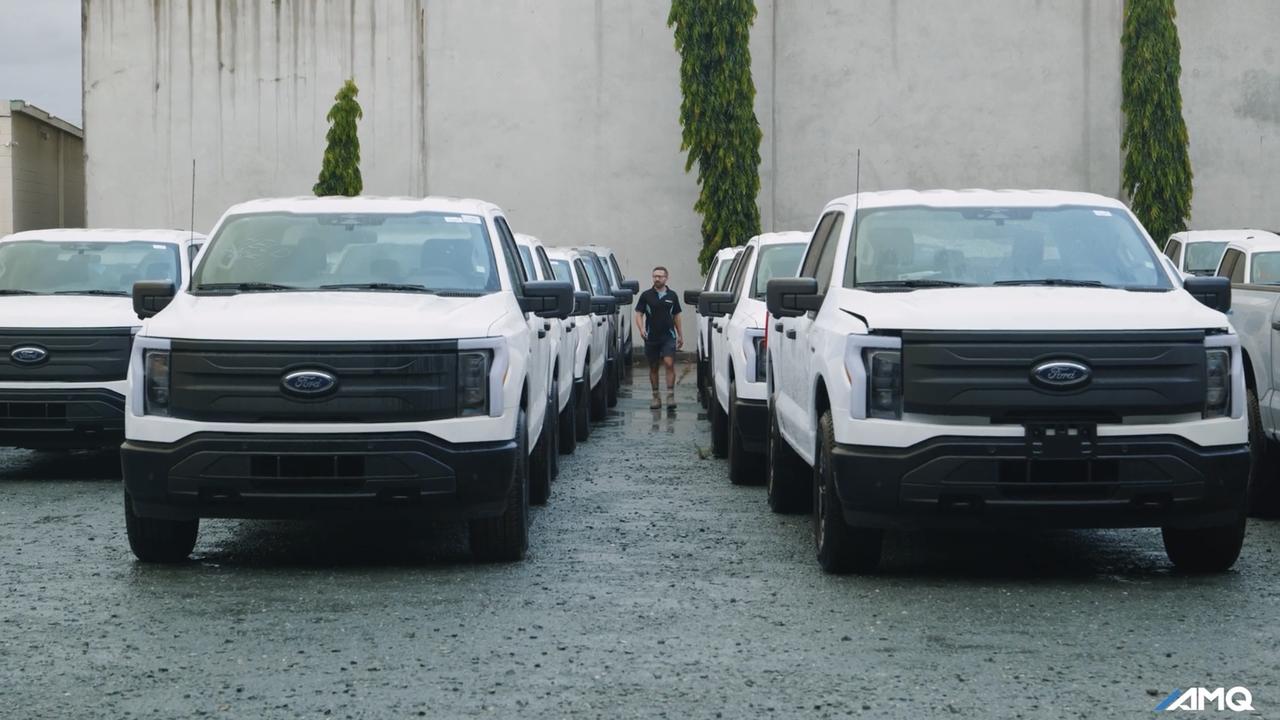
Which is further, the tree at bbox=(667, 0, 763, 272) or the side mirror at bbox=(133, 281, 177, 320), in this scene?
the tree at bbox=(667, 0, 763, 272)

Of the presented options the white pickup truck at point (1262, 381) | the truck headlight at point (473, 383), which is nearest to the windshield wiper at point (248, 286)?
the truck headlight at point (473, 383)

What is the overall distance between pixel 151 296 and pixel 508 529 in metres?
2.65

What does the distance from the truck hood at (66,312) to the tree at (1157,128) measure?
21.8 metres

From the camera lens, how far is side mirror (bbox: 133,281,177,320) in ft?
31.3

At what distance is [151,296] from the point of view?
9703mm

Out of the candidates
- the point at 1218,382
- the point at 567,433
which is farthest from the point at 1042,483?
the point at 567,433

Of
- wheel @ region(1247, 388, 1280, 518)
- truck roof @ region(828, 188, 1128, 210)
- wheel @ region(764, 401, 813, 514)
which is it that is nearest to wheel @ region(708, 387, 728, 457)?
wheel @ region(764, 401, 813, 514)

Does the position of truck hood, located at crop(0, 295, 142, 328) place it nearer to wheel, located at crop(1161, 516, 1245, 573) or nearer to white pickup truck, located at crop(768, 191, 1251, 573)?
white pickup truck, located at crop(768, 191, 1251, 573)

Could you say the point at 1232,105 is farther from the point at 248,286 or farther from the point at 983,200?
the point at 248,286

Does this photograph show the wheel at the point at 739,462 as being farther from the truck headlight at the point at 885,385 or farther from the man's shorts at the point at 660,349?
the man's shorts at the point at 660,349

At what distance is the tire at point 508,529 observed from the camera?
880 cm

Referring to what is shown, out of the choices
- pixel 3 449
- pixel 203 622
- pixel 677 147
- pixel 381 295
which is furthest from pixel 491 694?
pixel 677 147

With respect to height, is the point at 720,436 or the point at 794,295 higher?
the point at 794,295

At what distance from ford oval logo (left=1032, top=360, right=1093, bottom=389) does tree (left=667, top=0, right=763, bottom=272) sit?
22426mm
